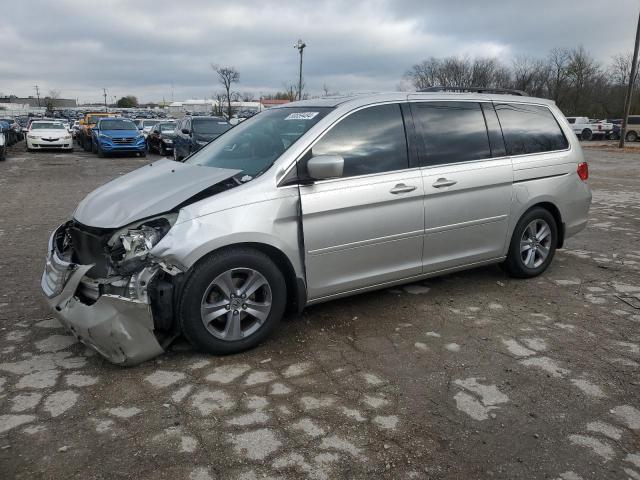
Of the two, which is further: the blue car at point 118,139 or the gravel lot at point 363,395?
the blue car at point 118,139

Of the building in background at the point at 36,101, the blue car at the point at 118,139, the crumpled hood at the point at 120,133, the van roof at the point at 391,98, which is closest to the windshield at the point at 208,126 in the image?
the blue car at the point at 118,139

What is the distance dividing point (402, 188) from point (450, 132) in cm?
83

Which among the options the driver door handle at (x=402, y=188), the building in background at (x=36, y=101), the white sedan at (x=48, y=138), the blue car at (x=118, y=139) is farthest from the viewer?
the building in background at (x=36, y=101)

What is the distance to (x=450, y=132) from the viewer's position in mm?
4605

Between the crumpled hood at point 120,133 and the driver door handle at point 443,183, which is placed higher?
the crumpled hood at point 120,133

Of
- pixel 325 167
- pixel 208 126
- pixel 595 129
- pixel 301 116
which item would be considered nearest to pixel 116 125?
pixel 208 126

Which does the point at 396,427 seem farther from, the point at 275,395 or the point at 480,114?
the point at 480,114

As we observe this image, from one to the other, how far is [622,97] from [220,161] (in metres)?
56.0

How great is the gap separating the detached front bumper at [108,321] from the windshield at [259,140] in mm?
1244

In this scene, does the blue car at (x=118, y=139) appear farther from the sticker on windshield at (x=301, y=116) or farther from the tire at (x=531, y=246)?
the tire at (x=531, y=246)

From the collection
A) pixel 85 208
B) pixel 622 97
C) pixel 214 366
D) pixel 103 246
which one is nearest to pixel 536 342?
pixel 214 366

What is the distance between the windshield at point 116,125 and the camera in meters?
22.2

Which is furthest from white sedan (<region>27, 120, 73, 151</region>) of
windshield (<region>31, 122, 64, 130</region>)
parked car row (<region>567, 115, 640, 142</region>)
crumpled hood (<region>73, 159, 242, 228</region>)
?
parked car row (<region>567, 115, 640, 142</region>)

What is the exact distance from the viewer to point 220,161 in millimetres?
4348
